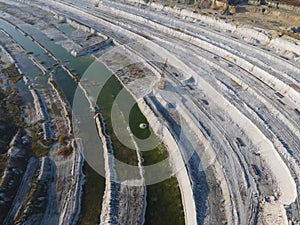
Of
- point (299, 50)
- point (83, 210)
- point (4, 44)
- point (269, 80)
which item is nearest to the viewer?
point (83, 210)

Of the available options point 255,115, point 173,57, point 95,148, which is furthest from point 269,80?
point 95,148

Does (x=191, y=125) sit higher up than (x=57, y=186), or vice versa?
(x=191, y=125)

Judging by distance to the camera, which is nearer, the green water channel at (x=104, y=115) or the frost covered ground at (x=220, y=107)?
the green water channel at (x=104, y=115)

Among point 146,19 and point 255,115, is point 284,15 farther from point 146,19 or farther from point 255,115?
point 255,115

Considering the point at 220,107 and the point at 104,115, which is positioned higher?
the point at 220,107

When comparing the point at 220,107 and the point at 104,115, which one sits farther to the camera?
the point at 220,107

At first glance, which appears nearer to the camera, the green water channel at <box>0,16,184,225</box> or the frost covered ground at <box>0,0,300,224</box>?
the green water channel at <box>0,16,184,225</box>

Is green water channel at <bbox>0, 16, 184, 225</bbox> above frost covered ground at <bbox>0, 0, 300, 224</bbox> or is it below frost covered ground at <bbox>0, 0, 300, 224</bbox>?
below

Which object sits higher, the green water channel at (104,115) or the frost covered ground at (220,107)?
the frost covered ground at (220,107)
